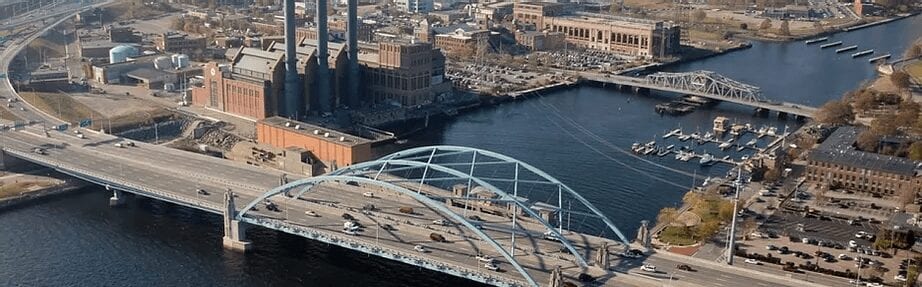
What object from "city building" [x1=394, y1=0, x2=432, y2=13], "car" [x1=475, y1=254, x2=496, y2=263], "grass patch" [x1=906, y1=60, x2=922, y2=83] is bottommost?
"car" [x1=475, y1=254, x2=496, y2=263]

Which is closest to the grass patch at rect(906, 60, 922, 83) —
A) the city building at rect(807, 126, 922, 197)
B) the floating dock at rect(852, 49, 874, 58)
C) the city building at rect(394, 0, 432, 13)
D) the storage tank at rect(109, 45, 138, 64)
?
the floating dock at rect(852, 49, 874, 58)

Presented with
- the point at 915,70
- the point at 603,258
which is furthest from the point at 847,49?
the point at 603,258

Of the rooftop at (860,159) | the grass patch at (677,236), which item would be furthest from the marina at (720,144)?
the grass patch at (677,236)

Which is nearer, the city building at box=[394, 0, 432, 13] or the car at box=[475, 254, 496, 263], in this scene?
the car at box=[475, 254, 496, 263]

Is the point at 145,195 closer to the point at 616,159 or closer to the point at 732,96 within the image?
the point at 616,159

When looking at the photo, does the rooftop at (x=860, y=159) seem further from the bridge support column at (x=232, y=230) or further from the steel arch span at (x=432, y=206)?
the bridge support column at (x=232, y=230)

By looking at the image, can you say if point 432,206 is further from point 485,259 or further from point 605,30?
point 605,30

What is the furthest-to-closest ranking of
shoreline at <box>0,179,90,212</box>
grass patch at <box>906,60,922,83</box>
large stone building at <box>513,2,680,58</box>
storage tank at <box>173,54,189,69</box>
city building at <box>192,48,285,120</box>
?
large stone building at <box>513,2,680,58</box>, storage tank at <box>173,54,189,69</box>, grass patch at <box>906,60,922,83</box>, city building at <box>192,48,285,120</box>, shoreline at <box>0,179,90,212</box>

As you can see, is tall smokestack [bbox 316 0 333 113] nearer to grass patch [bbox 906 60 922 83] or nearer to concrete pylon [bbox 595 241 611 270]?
concrete pylon [bbox 595 241 611 270]
